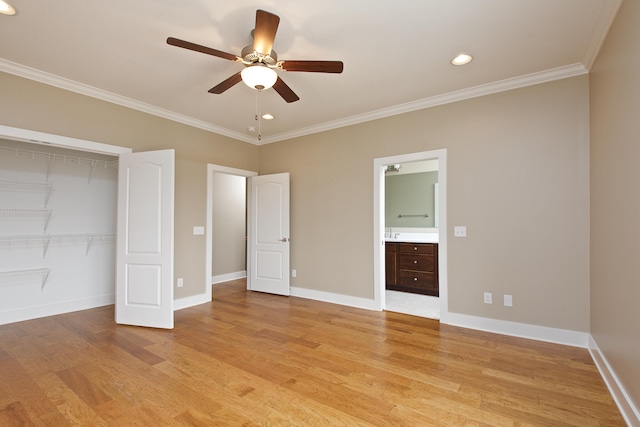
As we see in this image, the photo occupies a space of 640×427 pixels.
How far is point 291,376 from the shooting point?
2.39 meters

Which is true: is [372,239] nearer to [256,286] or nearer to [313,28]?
[256,286]

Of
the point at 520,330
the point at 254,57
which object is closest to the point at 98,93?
the point at 254,57

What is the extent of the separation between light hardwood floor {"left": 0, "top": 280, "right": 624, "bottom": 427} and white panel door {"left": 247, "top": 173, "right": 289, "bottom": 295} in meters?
1.43

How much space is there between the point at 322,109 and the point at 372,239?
75.7 inches

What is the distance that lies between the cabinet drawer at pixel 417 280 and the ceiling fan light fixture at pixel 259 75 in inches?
155

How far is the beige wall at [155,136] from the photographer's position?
10.0 feet

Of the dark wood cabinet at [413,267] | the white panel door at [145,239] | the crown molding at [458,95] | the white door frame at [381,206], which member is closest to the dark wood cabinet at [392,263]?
the dark wood cabinet at [413,267]

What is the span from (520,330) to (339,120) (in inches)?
137

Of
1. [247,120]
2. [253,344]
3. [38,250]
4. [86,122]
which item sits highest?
[247,120]

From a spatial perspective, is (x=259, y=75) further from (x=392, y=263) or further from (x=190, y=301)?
(x=392, y=263)

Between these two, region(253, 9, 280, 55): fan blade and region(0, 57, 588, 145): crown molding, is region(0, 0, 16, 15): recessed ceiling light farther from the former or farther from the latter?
region(253, 9, 280, 55): fan blade

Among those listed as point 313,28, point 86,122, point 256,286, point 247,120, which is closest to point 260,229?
point 256,286

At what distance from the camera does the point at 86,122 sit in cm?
345

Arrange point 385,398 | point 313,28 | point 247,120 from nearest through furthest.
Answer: point 385,398
point 313,28
point 247,120
